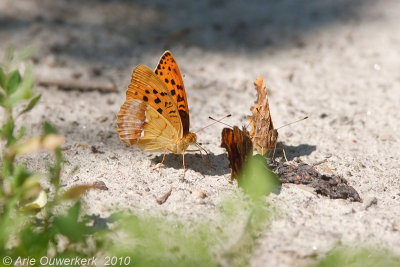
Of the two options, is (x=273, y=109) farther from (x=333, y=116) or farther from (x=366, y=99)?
(x=366, y=99)

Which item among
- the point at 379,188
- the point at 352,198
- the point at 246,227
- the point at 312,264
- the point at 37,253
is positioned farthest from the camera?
the point at 379,188

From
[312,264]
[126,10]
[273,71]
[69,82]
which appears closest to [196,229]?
[312,264]

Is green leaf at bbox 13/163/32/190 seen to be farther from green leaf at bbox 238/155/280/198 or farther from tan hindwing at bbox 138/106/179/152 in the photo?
tan hindwing at bbox 138/106/179/152

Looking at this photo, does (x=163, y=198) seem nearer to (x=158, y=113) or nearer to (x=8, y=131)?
(x=158, y=113)

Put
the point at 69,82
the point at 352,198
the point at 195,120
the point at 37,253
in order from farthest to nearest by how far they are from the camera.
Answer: the point at 69,82
the point at 195,120
the point at 352,198
the point at 37,253

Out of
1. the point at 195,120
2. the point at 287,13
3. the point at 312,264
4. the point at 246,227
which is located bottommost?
the point at 312,264

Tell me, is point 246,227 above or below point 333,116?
below

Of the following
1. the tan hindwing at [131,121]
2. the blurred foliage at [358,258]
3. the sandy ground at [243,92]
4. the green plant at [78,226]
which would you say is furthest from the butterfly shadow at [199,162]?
the blurred foliage at [358,258]

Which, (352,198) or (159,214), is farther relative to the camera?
(352,198)

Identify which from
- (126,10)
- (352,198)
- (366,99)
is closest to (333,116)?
(366,99)
